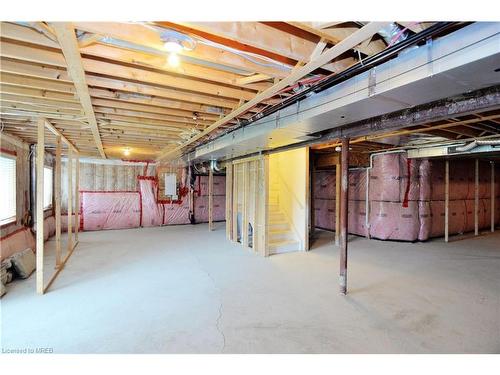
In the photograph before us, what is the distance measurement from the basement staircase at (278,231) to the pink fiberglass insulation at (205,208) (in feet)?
12.1

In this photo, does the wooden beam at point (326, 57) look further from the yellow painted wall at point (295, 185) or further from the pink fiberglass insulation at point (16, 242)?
the pink fiberglass insulation at point (16, 242)

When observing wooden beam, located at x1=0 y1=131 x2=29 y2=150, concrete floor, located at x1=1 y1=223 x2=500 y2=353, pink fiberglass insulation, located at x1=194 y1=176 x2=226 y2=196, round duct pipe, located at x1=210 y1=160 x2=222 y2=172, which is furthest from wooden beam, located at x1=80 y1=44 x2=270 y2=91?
pink fiberglass insulation, located at x1=194 y1=176 x2=226 y2=196

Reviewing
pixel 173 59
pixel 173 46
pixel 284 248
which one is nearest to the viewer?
pixel 173 46

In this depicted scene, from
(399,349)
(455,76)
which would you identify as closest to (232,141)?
(455,76)

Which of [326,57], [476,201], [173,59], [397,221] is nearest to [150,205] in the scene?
[397,221]

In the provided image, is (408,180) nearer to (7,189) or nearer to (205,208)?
(205,208)

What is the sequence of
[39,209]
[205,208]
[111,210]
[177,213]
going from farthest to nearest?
[205,208]
[177,213]
[111,210]
[39,209]

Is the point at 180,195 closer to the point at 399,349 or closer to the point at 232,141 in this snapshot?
the point at 232,141

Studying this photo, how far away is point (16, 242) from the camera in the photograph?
13.1ft

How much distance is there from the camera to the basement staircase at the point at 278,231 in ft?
15.7

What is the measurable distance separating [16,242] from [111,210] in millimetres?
3524

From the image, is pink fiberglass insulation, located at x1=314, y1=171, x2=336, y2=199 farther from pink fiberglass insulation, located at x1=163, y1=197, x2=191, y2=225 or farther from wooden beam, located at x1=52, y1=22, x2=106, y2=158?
wooden beam, located at x1=52, y1=22, x2=106, y2=158

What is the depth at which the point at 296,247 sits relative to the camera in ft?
16.2
